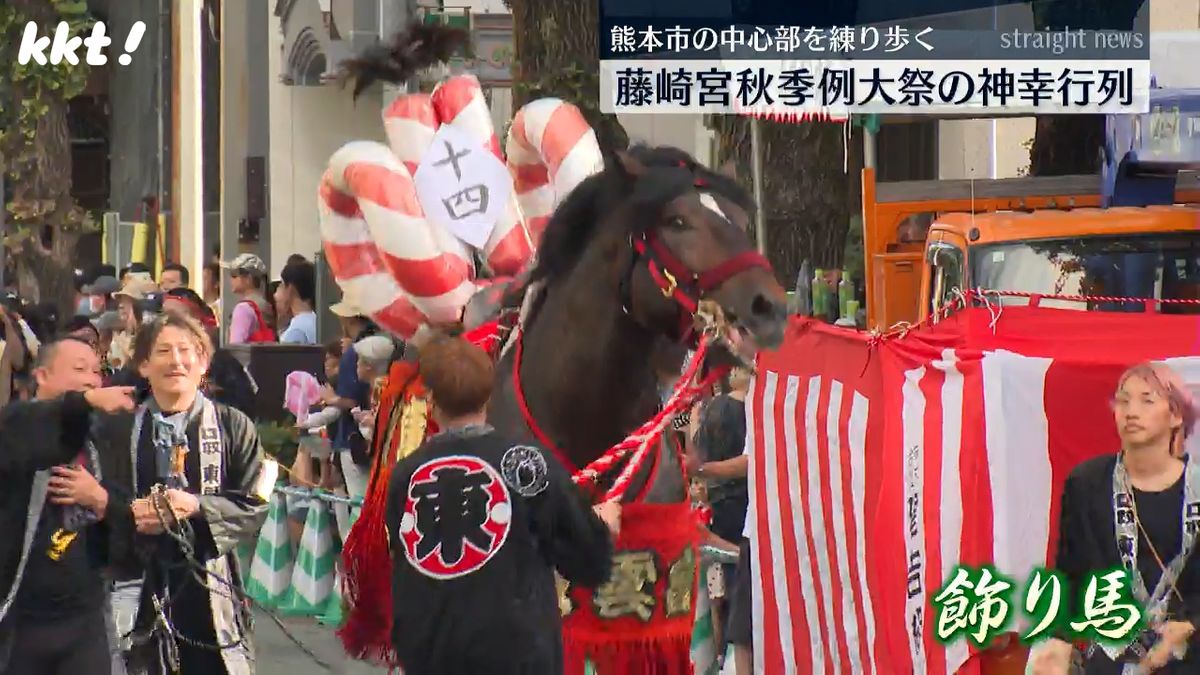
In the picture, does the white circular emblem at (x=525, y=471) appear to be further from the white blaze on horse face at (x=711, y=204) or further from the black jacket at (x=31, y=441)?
the black jacket at (x=31, y=441)

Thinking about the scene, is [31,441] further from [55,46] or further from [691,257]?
[55,46]

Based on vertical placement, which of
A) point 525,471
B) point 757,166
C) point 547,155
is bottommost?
point 525,471

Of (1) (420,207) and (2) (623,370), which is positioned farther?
(1) (420,207)

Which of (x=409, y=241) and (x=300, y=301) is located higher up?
(x=409, y=241)

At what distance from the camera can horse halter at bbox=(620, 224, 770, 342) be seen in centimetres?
642

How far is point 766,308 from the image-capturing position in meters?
6.27

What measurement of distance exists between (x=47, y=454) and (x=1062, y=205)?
29.6 feet

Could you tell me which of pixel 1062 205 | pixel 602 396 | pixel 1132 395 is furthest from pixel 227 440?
pixel 1062 205

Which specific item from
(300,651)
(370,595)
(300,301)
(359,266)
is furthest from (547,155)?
(300,301)

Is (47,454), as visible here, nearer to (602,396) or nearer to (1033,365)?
(602,396)

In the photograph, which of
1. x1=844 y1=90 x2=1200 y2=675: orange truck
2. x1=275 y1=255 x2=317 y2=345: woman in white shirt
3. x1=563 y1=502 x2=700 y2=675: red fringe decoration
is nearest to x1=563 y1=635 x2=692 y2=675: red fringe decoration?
x1=563 y1=502 x2=700 y2=675: red fringe decoration

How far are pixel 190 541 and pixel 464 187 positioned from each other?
5.48 feet

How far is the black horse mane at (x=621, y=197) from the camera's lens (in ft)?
22.1

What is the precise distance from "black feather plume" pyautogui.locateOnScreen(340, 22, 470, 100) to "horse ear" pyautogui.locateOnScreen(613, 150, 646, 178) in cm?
253
